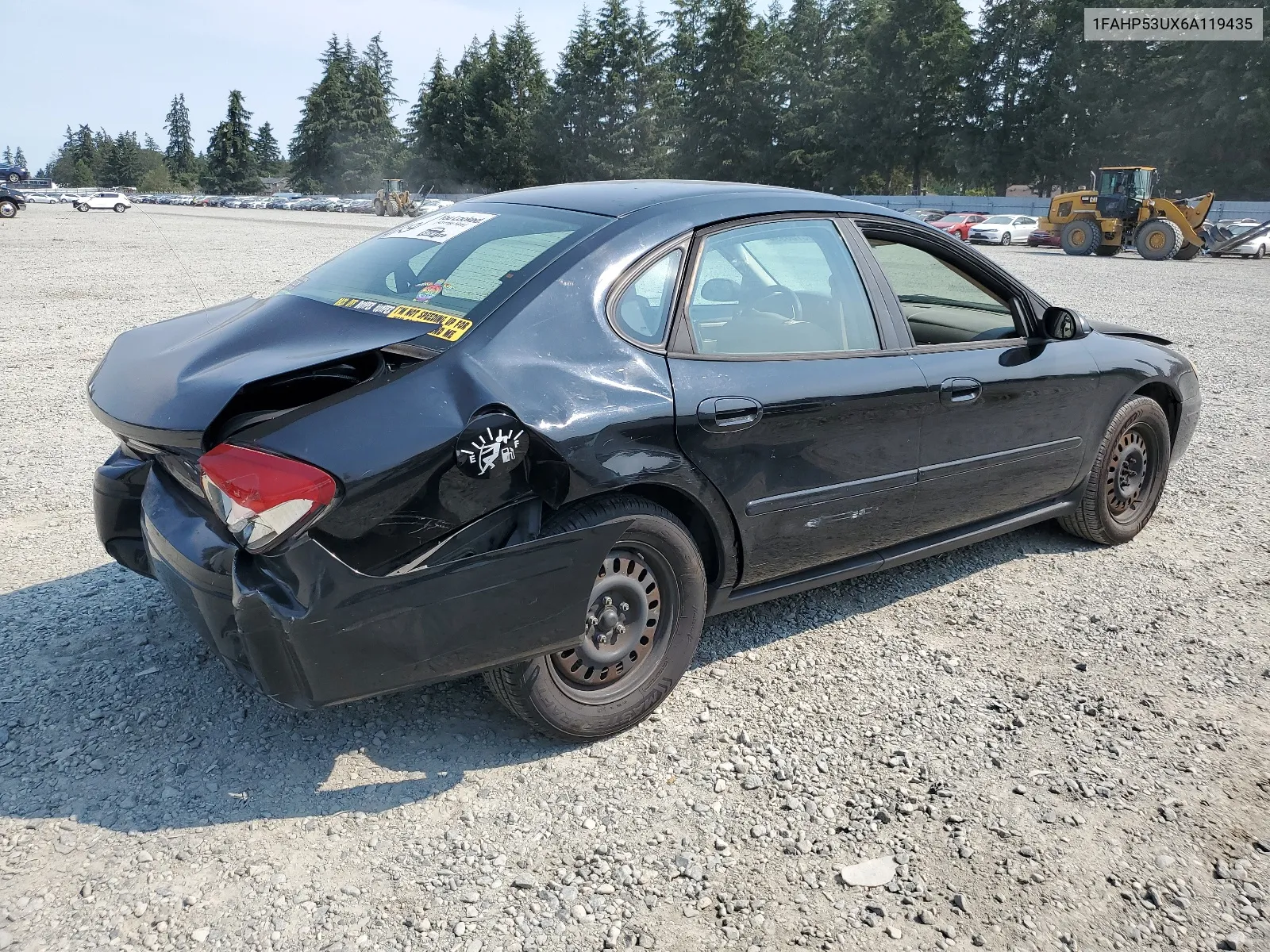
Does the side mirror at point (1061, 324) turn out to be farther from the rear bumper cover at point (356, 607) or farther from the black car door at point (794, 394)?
the rear bumper cover at point (356, 607)

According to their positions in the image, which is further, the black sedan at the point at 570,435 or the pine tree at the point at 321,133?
the pine tree at the point at 321,133

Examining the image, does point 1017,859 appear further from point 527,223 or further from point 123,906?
point 527,223

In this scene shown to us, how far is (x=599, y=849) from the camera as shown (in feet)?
8.64

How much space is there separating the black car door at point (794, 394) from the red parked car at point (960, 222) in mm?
34707

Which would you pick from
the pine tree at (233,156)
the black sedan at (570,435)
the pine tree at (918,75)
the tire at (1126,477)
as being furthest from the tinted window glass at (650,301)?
the pine tree at (233,156)

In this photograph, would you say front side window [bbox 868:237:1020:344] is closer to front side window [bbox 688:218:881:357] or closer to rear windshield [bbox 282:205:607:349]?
front side window [bbox 688:218:881:357]

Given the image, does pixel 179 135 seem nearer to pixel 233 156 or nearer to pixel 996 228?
pixel 233 156

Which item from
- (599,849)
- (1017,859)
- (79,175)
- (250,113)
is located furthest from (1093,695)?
(79,175)

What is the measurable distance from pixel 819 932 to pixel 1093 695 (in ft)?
5.26

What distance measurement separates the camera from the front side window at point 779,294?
3.32m

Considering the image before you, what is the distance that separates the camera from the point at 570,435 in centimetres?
281

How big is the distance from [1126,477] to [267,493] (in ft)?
13.3

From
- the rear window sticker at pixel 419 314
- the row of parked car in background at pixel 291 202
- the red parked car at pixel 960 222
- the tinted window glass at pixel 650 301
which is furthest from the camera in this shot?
the row of parked car in background at pixel 291 202

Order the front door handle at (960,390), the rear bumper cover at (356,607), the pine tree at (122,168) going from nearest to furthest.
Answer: the rear bumper cover at (356,607) → the front door handle at (960,390) → the pine tree at (122,168)
